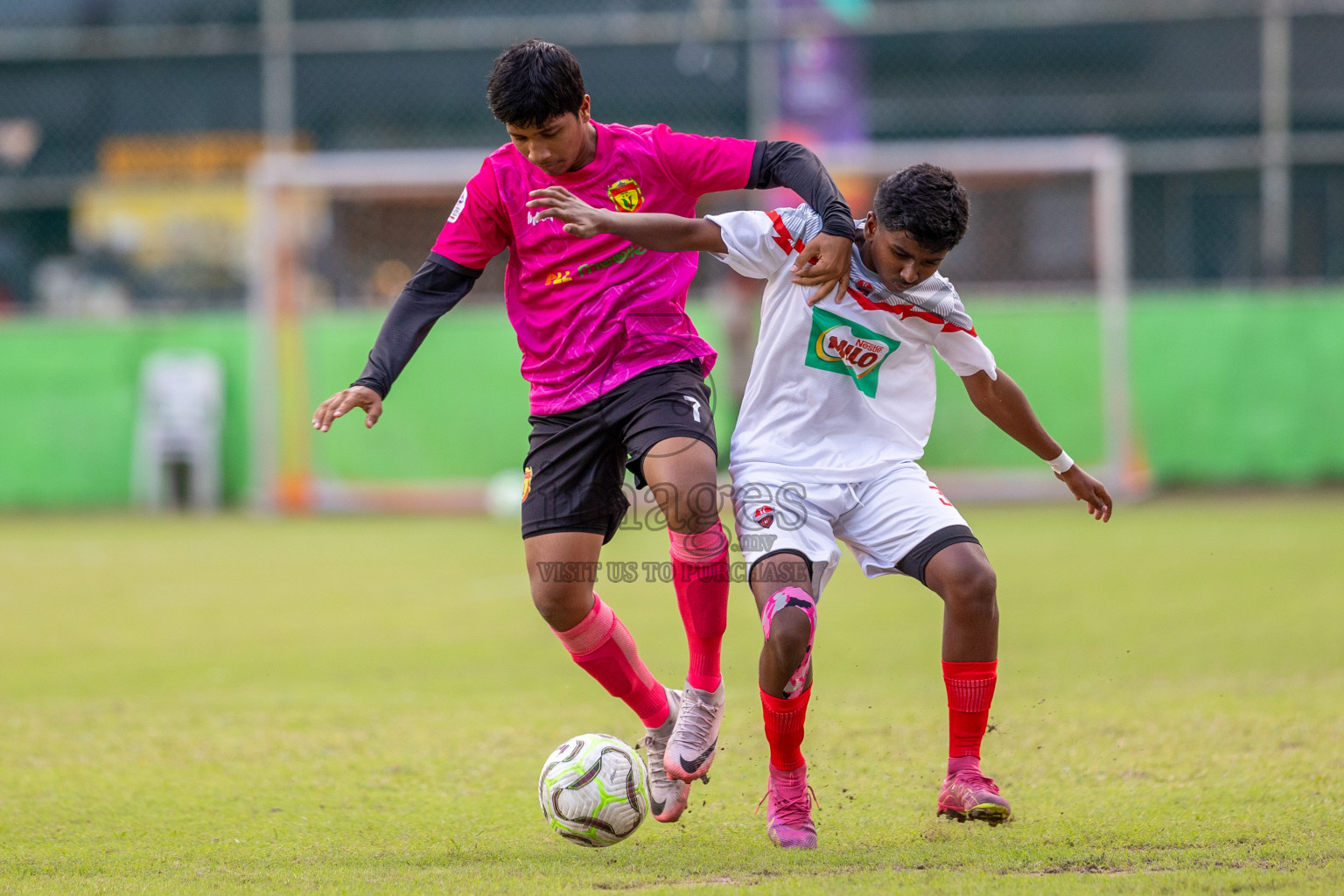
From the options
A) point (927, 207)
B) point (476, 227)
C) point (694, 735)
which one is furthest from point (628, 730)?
point (927, 207)

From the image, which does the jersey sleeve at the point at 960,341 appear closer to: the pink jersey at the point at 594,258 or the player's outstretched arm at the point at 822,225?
the player's outstretched arm at the point at 822,225

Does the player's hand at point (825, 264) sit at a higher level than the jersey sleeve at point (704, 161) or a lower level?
lower

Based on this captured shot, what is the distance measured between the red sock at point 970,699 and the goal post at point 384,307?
863 cm

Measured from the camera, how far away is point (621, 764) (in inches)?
144

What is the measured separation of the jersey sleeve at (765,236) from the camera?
3.64 metres

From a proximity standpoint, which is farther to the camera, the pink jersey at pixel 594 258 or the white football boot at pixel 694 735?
the pink jersey at pixel 594 258

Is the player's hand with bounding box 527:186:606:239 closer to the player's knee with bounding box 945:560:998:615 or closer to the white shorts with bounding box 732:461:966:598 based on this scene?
the white shorts with bounding box 732:461:966:598

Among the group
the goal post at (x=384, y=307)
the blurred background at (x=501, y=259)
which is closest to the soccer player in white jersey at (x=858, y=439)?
the blurred background at (x=501, y=259)

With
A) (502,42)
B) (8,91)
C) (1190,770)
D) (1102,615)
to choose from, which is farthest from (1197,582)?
(8,91)

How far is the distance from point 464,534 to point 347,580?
2.38 m

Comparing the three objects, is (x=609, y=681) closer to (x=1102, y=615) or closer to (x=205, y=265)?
(x=1102, y=615)

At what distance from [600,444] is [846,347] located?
0.69 metres

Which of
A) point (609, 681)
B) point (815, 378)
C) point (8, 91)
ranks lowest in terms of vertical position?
point (609, 681)

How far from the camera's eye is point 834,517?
3637 mm
